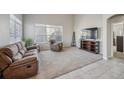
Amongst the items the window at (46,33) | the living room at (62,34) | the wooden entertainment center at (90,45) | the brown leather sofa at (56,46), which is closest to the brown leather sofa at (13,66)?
the living room at (62,34)

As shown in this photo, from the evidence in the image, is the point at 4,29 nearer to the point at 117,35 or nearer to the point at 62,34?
the point at 62,34

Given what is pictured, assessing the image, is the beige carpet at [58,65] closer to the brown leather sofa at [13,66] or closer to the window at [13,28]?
the brown leather sofa at [13,66]

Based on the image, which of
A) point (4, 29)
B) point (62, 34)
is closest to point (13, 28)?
point (4, 29)

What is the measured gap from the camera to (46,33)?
7.68m

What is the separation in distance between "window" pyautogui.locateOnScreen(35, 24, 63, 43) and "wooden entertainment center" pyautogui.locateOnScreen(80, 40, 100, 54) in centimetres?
161

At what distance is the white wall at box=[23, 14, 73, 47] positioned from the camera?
7.37 meters

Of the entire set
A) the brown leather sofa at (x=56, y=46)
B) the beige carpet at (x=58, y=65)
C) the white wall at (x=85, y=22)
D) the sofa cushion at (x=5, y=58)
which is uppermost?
the white wall at (x=85, y=22)

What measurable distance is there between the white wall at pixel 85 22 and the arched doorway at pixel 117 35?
994mm

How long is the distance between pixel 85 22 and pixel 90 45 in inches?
67.9

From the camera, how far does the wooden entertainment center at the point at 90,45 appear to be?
6.68 meters

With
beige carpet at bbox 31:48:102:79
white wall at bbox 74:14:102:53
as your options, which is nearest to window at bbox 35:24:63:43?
white wall at bbox 74:14:102:53

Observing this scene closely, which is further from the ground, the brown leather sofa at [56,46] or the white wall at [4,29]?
the white wall at [4,29]
